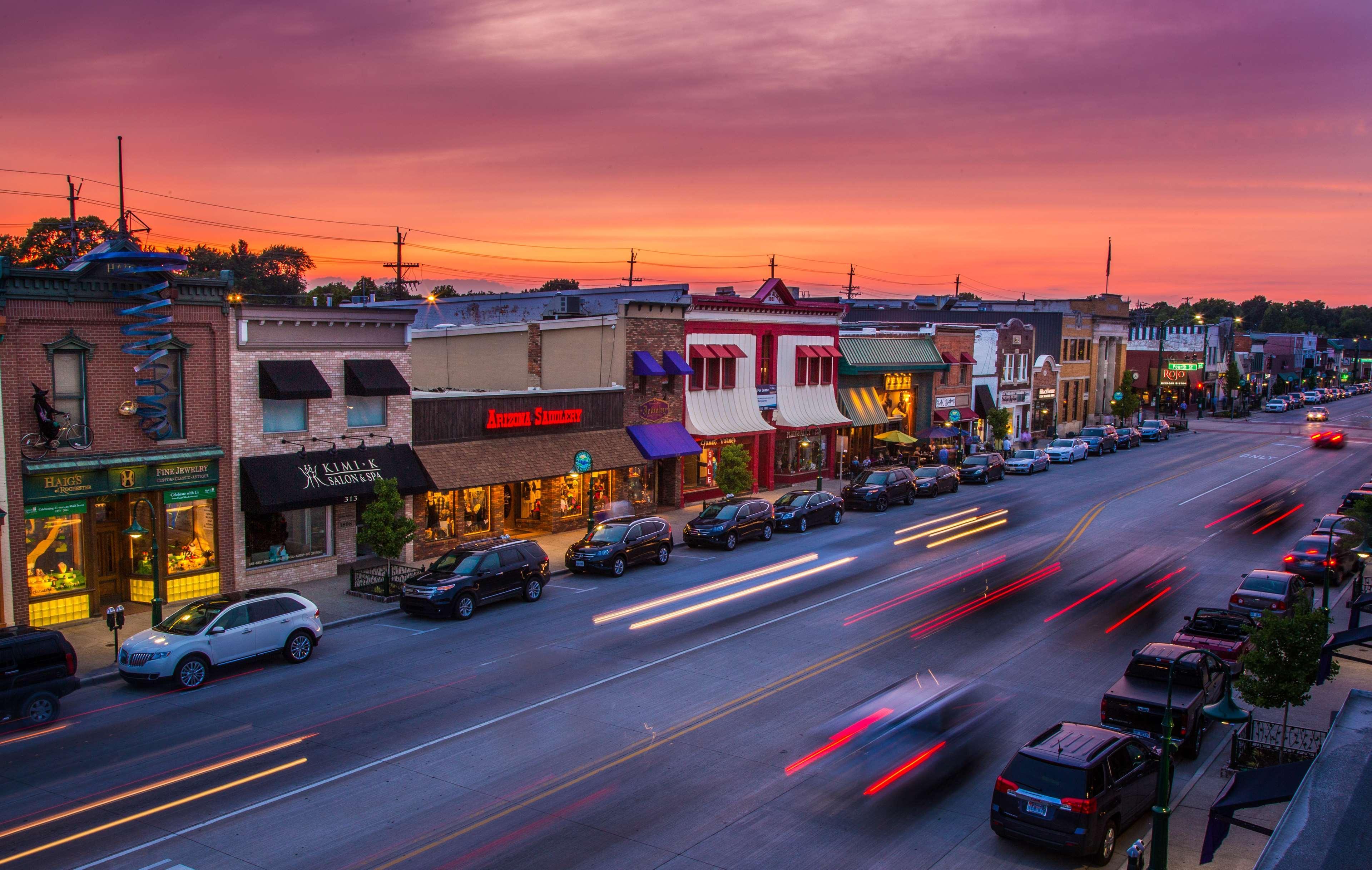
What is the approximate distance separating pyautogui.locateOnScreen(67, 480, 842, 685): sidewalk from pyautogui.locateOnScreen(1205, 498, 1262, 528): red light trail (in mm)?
27006

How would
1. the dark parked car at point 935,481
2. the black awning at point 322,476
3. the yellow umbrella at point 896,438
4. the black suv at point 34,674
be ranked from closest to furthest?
1. the black suv at point 34,674
2. the black awning at point 322,476
3. the dark parked car at point 935,481
4. the yellow umbrella at point 896,438

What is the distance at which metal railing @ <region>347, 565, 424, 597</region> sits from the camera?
2759 cm

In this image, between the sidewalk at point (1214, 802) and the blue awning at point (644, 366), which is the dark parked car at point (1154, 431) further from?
the sidewalk at point (1214, 802)

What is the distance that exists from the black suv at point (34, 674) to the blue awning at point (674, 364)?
88.7ft

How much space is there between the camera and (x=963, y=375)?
215ft

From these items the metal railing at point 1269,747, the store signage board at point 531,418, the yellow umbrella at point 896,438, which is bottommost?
the metal railing at point 1269,747

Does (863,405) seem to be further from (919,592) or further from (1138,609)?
(1138,609)

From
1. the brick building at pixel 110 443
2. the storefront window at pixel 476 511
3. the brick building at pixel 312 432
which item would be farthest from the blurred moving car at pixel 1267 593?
the brick building at pixel 110 443

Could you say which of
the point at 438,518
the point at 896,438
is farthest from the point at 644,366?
the point at 896,438

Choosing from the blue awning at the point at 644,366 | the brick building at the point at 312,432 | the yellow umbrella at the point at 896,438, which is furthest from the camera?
the yellow umbrella at the point at 896,438

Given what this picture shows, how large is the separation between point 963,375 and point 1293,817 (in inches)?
2246

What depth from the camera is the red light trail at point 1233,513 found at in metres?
40.2

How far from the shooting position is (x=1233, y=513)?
42.8 meters

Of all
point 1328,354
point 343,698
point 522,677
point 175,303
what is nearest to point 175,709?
point 343,698
